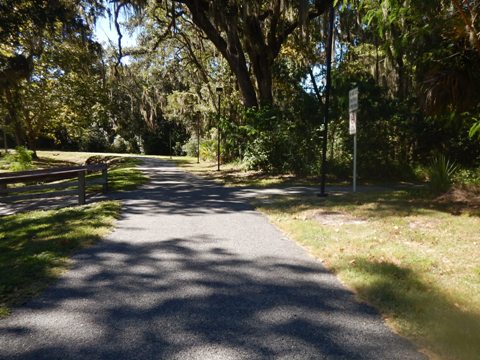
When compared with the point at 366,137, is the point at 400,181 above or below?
below

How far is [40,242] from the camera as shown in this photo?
5980 mm

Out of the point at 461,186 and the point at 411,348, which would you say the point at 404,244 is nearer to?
the point at 411,348

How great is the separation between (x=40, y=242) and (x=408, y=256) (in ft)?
17.3

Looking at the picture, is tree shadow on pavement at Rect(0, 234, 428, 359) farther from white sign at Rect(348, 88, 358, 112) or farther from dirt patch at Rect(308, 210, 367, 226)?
white sign at Rect(348, 88, 358, 112)

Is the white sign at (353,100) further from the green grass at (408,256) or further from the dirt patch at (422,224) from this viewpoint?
the dirt patch at (422,224)

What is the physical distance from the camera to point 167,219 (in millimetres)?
7879

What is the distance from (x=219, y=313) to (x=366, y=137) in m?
12.0

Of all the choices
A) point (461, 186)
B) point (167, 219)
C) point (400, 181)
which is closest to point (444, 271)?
point (167, 219)

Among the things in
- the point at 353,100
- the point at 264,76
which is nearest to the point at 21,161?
the point at 264,76

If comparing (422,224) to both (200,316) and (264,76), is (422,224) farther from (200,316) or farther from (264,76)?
(264,76)

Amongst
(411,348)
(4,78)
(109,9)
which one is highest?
(109,9)

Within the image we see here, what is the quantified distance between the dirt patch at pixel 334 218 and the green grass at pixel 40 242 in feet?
12.7

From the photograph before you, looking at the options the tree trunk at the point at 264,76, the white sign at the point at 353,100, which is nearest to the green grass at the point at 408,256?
the white sign at the point at 353,100

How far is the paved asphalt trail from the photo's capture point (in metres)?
2.92
